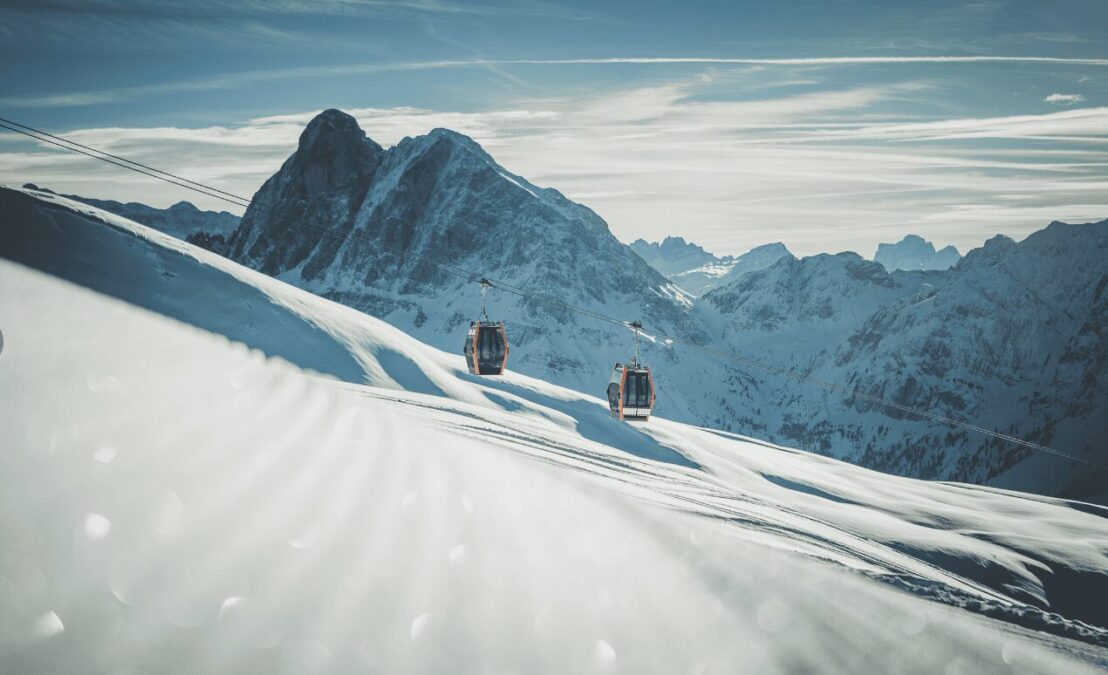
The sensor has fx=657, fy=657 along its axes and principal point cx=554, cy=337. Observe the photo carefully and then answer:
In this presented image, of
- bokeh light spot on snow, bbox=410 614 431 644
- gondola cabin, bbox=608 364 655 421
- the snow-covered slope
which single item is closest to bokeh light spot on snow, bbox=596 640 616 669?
the snow-covered slope

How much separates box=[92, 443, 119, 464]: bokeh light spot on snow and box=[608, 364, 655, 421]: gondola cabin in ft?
79.0

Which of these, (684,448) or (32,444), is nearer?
(32,444)

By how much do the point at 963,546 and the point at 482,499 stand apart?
87.3ft

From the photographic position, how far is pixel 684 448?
41.5m

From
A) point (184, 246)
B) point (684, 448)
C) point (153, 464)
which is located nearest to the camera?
point (153, 464)

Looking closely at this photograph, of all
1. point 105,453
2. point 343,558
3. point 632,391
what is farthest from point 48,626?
point 632,391

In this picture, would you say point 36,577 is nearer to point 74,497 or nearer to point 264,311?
point 74,497

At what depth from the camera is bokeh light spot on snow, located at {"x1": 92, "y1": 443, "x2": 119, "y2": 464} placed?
5808 millimetres

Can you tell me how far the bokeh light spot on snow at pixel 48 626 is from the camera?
3.54m

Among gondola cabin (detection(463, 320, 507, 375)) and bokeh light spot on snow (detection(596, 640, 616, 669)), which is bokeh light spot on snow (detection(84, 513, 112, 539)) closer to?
bokeh light spot on snow (detection(596, 640, 616, 669))

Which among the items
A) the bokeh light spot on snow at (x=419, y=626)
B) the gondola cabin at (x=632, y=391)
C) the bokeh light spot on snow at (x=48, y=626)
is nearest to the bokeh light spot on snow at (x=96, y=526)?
the bokeh light spot on snow at (x=48, y=626)

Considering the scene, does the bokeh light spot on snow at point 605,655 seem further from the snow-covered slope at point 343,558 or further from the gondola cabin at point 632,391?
the gondola cabin at point 632,391

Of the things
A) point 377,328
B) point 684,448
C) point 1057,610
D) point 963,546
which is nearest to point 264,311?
point 377,328

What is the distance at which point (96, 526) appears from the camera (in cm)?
461
